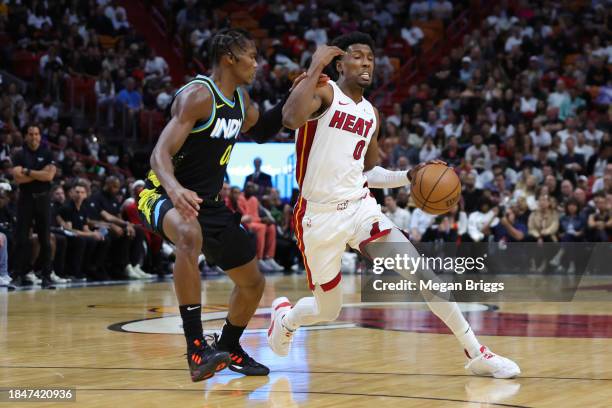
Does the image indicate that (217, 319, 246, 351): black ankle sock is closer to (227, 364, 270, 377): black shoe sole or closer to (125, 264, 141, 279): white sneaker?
(227, 364, 270, 377): black shoe sole

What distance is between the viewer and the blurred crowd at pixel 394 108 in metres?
15.9

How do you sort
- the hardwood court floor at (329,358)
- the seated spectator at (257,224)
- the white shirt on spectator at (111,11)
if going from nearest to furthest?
the hardwood court floor at (329,358)
the seated spectator at (257,224)
the white shirt on spectator at (111,11)

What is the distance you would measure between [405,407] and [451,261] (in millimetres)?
11414

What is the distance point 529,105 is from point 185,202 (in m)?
15.6

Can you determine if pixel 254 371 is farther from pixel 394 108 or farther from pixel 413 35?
pixel 413 35

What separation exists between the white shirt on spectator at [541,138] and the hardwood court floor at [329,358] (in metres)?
8.41

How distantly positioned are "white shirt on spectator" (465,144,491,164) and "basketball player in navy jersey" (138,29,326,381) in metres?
12.6

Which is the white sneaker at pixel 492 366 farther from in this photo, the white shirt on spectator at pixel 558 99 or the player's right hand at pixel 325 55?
the white shirt on spectator at pixel 558 99

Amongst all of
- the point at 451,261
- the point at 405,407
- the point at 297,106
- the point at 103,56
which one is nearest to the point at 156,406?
the point at 405,407

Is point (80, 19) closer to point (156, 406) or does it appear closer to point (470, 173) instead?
point (470, 173)

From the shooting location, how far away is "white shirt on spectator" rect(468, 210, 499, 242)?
16281mm

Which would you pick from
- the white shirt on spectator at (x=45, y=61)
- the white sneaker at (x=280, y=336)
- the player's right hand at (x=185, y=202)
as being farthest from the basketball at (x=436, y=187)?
the white shirt on spectator at (x=45, y=61)

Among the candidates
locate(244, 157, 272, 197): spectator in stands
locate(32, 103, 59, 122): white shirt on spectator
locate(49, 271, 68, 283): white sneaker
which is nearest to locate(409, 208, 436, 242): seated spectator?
locate(244, 157, 272, 197): spectator in stands

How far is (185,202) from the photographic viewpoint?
504 cm
